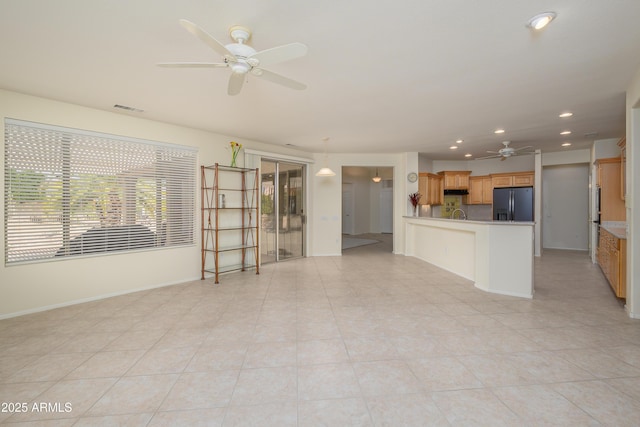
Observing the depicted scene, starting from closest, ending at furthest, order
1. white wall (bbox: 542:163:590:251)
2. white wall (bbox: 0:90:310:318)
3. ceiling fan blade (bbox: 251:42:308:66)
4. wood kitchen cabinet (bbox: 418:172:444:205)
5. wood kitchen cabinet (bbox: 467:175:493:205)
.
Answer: ceiling fan blade (bbox: 251:42:308:66), white wall (bbox: 0:90:310:318), white wall (bbox: 542:163:590:251), wood kitchen cabinet (bbox: 418:172:444:205), wood kitchen cabinet (bbox: 467:175:493:205)

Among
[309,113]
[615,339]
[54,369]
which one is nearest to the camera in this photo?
[54,369]

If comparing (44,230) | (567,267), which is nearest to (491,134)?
(567,267)

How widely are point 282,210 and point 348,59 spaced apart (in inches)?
172

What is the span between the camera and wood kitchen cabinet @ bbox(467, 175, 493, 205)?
8.21 m

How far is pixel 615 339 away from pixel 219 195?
5.56 m

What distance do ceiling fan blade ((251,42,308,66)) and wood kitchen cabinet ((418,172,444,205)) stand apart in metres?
6.41

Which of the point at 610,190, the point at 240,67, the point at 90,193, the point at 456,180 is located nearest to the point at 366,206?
the point at 456,180

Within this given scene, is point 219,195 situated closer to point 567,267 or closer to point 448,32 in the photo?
point 448,32

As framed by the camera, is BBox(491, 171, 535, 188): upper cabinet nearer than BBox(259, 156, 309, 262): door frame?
No

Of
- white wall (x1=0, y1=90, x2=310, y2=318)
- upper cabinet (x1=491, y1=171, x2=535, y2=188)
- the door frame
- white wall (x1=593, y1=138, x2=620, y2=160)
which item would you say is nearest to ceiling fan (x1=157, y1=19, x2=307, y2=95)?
white wall (x1=0, y1=90, x2=310, y2=318)

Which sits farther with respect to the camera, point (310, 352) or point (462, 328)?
point (462, 328)

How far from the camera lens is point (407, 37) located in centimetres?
233

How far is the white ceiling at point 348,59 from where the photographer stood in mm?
2041

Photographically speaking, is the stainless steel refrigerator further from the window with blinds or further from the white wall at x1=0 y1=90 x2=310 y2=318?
the window with blinds
